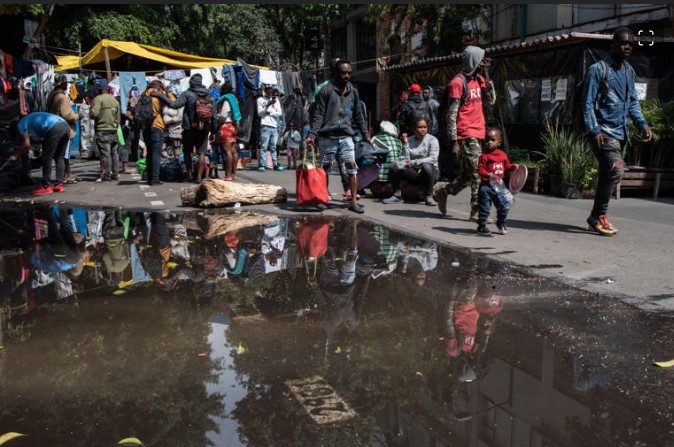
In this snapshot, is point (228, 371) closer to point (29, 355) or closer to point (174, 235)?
point (29, 355)

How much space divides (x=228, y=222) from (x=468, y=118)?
3272mm

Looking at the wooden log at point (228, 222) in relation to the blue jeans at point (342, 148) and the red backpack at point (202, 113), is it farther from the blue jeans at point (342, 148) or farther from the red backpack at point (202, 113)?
the red backpack at point (202, 113)

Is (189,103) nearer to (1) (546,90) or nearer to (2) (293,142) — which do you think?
(2) (293,142)

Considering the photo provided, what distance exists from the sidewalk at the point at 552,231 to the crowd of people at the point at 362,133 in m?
0.32

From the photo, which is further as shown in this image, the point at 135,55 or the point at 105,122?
the point at 135,55

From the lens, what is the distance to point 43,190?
36.6ft

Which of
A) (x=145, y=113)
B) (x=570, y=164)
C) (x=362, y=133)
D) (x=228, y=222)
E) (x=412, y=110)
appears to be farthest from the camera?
(x=412, y=110)

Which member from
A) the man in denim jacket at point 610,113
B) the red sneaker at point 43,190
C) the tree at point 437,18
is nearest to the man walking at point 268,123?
the red sneaker at point 43,190

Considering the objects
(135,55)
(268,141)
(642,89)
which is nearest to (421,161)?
(642,89)

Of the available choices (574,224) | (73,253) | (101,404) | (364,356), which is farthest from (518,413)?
(574,224)

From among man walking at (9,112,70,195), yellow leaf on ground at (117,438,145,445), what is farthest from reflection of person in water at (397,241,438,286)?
man walking at (9,112,70,195)

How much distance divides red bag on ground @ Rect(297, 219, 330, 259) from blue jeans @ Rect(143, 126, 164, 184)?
217 inches

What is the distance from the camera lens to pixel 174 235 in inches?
281

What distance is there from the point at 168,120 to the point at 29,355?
9.57 m
